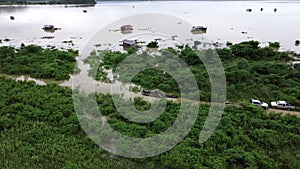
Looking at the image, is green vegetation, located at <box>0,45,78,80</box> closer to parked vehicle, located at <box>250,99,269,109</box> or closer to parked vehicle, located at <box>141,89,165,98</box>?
parked vehicle, located at <box>141,89,165,98</box>

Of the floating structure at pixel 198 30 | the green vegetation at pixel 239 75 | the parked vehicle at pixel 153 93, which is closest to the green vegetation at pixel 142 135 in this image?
the parked vehicle at pixel 153 93

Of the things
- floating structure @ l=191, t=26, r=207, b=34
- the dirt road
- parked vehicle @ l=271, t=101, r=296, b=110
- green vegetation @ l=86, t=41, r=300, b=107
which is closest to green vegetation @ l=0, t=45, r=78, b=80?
green vegetation @ l=86, t=41, r=300, b=107

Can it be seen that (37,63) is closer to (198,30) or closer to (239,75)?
(239,75)

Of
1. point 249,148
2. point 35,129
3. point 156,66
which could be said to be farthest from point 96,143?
point 156,66

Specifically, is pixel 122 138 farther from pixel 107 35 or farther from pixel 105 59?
pixel 107 35

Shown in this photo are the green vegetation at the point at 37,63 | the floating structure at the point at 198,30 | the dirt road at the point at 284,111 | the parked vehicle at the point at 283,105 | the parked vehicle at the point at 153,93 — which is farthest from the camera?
the floating structure at the point at 198,30

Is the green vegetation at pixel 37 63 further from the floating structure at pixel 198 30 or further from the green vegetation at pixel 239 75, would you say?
the floating structure at pixel 198 30

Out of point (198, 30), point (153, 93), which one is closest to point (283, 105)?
point (153, 93)
